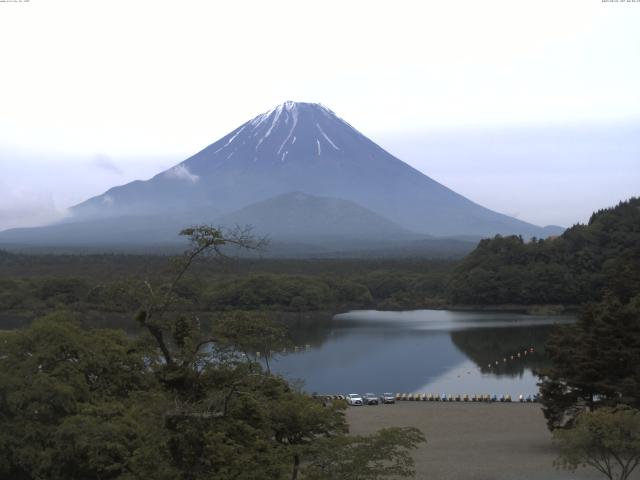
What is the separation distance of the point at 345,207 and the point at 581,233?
106431mm

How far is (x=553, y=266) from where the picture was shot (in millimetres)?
48750

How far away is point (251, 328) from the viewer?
646 cm

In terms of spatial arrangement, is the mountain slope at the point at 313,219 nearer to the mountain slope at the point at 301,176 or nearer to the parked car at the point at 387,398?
the mountain slope at the point at 301,176

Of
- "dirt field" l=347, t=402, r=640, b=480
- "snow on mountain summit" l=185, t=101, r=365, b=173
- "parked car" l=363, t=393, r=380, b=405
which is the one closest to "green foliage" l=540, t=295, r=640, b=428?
"dirt field" l=347, t=402, r=640, b=480

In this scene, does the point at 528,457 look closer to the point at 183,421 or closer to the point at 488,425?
the point at 488,425

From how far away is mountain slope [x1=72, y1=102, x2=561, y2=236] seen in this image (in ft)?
540

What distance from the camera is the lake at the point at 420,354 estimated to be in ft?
81.0

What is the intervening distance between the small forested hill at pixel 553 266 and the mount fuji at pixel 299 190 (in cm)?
9306

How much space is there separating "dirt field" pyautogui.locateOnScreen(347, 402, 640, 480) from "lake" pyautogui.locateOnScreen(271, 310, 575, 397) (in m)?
3.79

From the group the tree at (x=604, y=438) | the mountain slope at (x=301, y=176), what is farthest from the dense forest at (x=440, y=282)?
the mountain slope at (x=301, y=176)

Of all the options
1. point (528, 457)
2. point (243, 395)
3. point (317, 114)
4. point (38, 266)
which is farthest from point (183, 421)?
point (317, 114)

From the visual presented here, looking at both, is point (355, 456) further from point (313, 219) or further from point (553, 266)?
point (313, 219)

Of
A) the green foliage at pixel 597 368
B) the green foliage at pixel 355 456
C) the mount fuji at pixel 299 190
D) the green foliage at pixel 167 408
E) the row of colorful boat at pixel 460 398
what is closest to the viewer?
the green foliage at pixel 167 408

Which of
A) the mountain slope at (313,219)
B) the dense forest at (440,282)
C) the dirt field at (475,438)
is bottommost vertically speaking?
the dirt field at (475,438)
